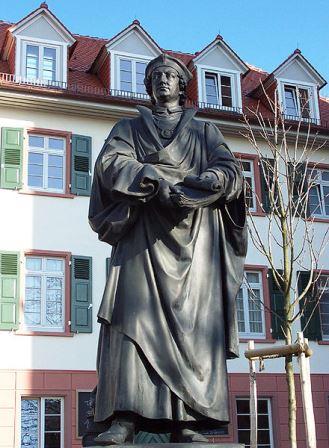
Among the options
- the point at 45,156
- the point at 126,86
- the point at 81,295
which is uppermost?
the point at 126,86

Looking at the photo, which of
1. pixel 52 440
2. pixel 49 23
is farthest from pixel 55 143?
pixel 52 440

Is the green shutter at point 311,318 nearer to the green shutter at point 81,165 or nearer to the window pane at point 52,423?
the green shutter at point 81,165

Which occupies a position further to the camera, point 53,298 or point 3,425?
point 53,298

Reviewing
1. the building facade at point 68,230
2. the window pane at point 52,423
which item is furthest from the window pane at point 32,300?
the window pane at point 52,423

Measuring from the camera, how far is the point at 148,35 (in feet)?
73.9

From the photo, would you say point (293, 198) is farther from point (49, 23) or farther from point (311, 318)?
point (49, 23)

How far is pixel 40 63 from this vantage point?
2119 centimetres

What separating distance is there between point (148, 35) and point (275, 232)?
6497 mm

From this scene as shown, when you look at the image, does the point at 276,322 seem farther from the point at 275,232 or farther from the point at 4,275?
the point at 4,275

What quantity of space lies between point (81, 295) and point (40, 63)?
6.45 m

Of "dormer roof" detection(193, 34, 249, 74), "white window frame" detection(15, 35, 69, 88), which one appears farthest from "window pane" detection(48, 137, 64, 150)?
"dormer roof" detection(193, 34, 249, 74)

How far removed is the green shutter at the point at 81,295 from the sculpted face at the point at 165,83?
14.8 m

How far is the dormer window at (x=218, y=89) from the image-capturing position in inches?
909

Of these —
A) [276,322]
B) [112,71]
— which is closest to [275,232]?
[276,322]
